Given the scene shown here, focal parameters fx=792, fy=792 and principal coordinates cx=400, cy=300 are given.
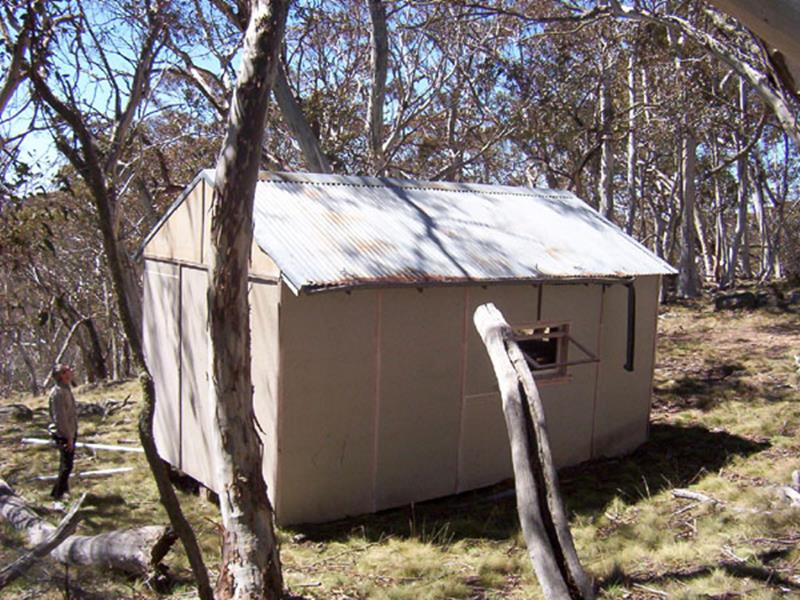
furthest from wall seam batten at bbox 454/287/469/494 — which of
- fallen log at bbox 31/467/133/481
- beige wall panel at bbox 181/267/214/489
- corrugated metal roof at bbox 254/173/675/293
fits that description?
fallen log at bbox 31/467/133/481

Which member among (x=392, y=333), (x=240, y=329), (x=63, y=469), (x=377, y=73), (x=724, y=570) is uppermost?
(x=377, y=73)

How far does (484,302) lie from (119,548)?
4479 millimetres

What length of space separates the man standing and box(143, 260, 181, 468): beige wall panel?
3.26ft

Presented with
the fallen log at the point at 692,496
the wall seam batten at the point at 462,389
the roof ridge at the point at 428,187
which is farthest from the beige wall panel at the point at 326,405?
the fallen log at the point at 692,496

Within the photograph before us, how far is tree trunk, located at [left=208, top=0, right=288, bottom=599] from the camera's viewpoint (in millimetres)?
5438

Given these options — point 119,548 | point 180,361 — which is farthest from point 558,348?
point 119,548

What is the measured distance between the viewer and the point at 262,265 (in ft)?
25.2

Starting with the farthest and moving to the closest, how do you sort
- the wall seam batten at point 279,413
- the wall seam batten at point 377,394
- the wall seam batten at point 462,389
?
the wall seam batten at point 462,389, the wall seam batten at point 377,394, the wall seam batten at point 279,413

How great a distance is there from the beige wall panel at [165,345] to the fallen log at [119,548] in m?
2.27

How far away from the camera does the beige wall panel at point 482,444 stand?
350 inches

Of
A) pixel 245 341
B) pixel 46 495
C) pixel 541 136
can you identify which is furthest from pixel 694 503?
pixel 541 136

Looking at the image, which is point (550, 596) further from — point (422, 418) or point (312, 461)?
point (422, 418)

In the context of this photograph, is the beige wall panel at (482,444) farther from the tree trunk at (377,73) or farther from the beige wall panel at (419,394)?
the tree trunk at (377,73)

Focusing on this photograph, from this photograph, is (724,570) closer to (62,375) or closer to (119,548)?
(119,548)
